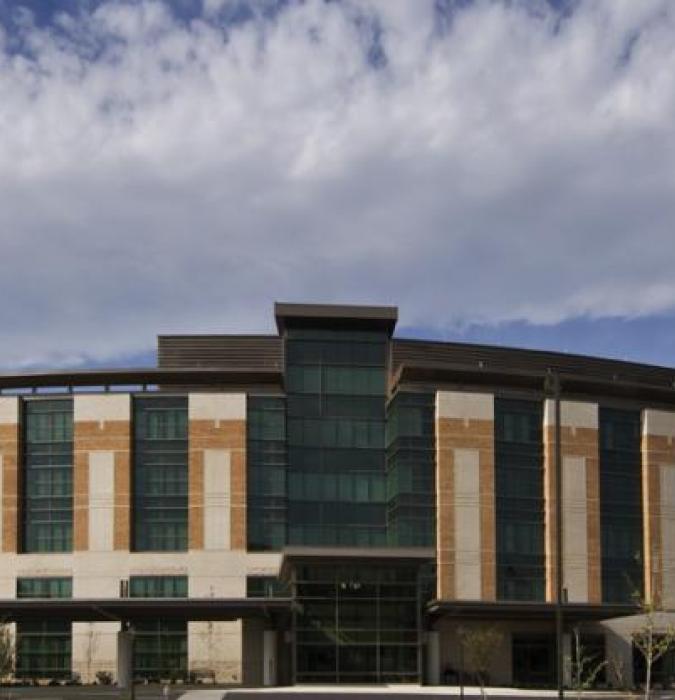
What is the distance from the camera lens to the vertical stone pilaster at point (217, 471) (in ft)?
252

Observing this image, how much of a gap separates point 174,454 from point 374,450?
1244 cm

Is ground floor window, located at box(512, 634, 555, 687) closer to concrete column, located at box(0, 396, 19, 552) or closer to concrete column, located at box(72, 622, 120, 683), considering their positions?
concrete column, located at box(72, 622, 120, 683)

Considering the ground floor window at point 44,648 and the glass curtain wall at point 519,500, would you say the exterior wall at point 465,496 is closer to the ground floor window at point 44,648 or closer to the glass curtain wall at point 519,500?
the glass curtain wall at point 519,500

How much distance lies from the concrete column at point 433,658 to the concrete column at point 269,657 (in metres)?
8.99

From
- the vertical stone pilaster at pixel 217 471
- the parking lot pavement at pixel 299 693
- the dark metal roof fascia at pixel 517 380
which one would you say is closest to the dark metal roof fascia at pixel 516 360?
the dark metal roof fascia at pixel 517 380

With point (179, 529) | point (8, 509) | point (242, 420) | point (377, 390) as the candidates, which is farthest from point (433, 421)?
point (8, 509)

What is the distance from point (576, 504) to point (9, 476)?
34849 mm

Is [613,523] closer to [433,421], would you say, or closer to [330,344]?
[433,421]

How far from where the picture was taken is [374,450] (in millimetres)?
79500

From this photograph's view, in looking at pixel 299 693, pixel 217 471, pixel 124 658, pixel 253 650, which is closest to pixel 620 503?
pixel 253 650

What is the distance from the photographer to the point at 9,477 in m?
77.8

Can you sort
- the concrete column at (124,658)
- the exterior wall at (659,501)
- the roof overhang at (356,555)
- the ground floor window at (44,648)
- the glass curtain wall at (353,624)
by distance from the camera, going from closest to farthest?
the concrete column at (124,658) → the roof overhang at (356,555) → the glass curtain wall at (353,624) → the ground floor window at (44,648) → the exterior wall at (659,501)

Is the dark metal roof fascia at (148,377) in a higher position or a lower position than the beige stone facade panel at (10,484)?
higher

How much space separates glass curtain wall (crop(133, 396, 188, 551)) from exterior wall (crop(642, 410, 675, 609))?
95.0 feet
